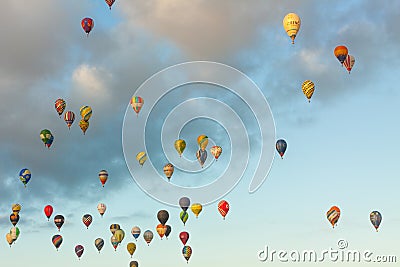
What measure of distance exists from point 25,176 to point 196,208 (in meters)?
28.2

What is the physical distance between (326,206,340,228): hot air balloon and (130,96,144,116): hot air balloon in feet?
107

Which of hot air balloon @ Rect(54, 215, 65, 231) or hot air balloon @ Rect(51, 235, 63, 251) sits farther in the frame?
hot air balloon @ Rect(51, 235, 63, 251)

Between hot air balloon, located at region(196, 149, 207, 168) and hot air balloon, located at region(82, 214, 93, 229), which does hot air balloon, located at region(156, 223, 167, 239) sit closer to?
hot air balloon, located at region(196, 149, 207, 168)

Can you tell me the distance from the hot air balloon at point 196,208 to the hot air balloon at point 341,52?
31078 mm

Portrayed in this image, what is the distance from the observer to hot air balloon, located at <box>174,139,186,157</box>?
349ft

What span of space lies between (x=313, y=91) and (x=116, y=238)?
143ft

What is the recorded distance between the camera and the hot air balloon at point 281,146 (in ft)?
344

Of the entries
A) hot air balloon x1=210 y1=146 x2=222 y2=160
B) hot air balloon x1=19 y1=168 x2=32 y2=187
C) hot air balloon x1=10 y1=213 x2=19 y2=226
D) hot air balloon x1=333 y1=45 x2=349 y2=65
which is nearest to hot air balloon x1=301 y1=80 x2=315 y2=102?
hot air balloon x1=333 y1=45 x2=349 y2=65

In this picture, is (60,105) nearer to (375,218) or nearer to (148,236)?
(148,236)

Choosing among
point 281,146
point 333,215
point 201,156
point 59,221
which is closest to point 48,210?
point 59,221

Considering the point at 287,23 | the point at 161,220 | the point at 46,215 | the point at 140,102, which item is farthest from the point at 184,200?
the point at 287,23

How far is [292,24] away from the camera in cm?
9556

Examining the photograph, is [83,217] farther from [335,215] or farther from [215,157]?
[335,215]

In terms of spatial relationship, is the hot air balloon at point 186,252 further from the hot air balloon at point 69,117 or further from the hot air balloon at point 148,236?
the hot air balloon at point 69,117
